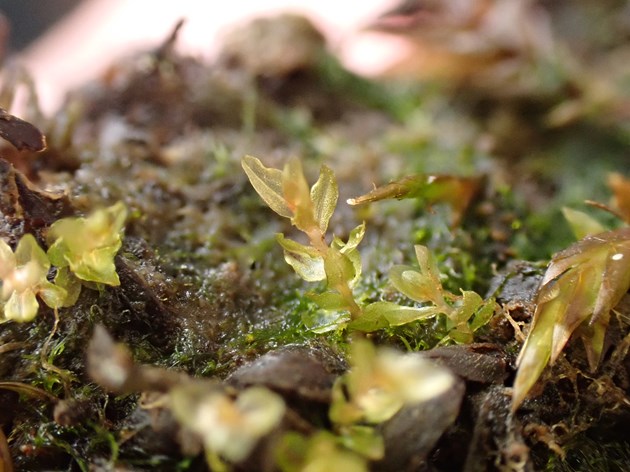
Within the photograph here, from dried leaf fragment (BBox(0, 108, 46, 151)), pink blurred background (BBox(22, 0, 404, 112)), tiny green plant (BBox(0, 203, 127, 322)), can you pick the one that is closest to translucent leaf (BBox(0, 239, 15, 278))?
tiny green plant (BBox(0, 203, 127, 322))

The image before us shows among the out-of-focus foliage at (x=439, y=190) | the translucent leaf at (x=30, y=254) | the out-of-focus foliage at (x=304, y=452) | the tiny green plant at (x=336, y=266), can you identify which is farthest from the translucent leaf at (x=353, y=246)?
the translucent leaf at (x=30, y=254)

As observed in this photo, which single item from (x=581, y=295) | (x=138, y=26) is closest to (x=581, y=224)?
(x=581, y=295)

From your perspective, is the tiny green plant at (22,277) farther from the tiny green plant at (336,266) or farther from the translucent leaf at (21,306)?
the tiny green plant at (336,266)

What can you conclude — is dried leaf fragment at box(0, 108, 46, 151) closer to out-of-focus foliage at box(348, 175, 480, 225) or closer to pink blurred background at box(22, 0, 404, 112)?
out-of-focus foliage at box(348, 175, 480, 225)

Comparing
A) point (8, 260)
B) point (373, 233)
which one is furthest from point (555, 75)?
point (8, 260)

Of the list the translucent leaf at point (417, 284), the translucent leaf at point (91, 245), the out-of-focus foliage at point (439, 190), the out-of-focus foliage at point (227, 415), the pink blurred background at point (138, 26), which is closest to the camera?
the out-of-focus foliage at point (227, 415)

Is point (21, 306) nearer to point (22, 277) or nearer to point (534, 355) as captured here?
point (22, 277)
